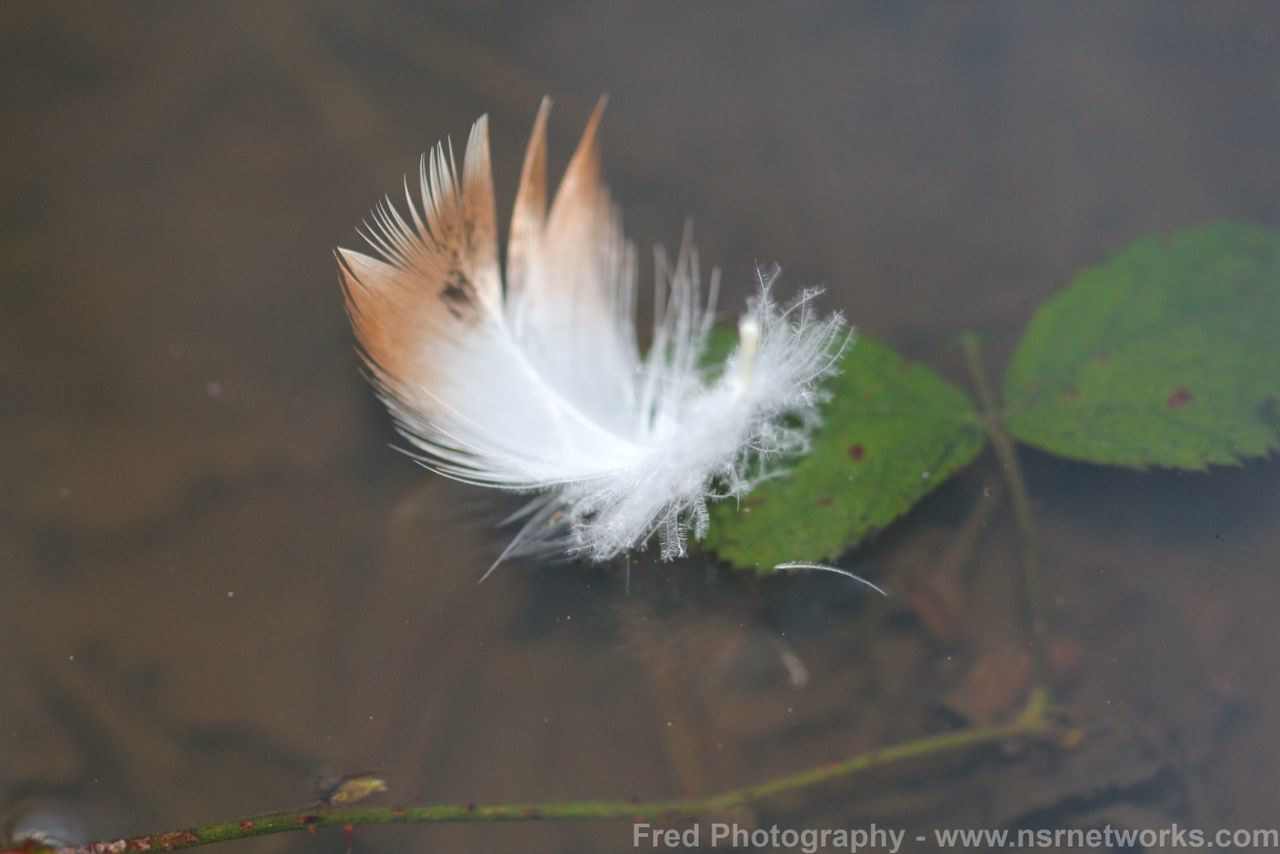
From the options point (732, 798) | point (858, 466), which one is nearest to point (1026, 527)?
point (858, 466)

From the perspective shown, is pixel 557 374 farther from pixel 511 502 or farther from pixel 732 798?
pixel 732 798

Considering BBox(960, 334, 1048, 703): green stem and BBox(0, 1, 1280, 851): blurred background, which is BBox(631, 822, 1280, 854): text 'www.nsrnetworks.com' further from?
BBox(960, 334, 1048, 703): green stem

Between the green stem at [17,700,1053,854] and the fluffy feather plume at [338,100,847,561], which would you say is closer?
the green stem at [17,700,1053,854]

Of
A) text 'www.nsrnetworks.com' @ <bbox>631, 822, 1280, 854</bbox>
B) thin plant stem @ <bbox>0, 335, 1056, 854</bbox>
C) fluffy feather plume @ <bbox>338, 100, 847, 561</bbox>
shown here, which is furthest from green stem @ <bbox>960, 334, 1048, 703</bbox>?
fluffy feather plume @ <bbox>338, 100, 847, 561</bbox>

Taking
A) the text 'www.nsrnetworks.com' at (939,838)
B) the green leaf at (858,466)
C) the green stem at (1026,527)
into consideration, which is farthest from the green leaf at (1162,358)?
the text 'www.nsrnetworks.com' at (939,838)

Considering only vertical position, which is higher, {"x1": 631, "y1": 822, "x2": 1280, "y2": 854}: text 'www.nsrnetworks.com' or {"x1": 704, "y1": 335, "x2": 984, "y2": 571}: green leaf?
{"x1": 704, "y1": 335, "x2": 984, "y2": 571}: green leaf

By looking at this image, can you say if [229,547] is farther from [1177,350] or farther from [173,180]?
[1177,350]

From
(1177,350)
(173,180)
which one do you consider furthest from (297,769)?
(1177,350)

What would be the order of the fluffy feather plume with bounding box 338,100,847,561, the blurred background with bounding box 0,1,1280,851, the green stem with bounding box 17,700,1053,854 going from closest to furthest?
the green stem with bounding box 17,700,1053,854, the fluffy feather plume with bounding box 338,100,847,561, the blurred background with bounding box 0,1,1280,851
